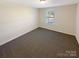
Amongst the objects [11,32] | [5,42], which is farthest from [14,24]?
[5,42]

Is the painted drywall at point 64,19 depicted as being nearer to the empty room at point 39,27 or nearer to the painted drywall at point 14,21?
the empty room at point 39,27

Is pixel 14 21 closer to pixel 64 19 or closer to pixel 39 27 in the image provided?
pixel 64 19

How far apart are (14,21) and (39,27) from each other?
3703mm

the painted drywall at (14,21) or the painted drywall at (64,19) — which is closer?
the painted drywall at (14,21)

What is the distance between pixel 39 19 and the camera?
8.74 meters

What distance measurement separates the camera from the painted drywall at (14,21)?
4.52 metres

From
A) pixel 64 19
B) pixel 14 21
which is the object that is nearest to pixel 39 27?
pixel 64 19

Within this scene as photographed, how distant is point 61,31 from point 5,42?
13.3ft

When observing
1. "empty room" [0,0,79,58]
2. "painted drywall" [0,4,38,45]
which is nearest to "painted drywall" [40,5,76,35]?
"empty room" [0,0,79,58]

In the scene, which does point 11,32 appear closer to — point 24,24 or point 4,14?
point 4,14

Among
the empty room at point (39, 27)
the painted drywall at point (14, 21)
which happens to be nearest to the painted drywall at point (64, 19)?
the empty room at point (39, 27)

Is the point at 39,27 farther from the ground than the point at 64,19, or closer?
closer

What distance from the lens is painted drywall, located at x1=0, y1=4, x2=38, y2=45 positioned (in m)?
4.52

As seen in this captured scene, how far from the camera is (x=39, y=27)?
8.77 meters
